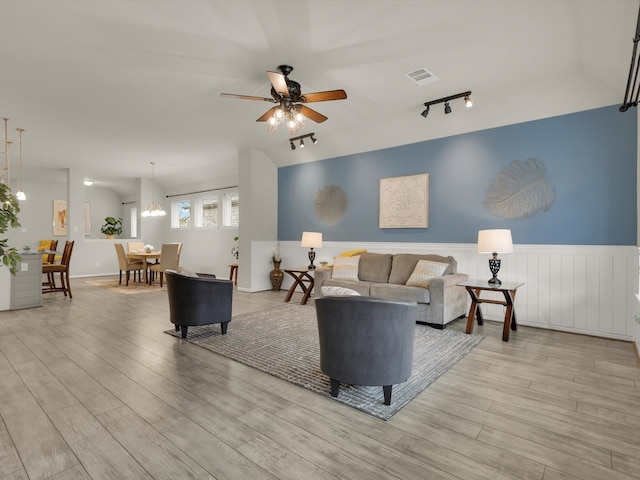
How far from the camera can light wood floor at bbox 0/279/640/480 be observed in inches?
63.8

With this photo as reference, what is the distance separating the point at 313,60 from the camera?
10.9 ft

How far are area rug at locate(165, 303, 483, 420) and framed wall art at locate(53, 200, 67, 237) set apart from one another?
8658 millimetres

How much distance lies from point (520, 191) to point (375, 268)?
2179 mm

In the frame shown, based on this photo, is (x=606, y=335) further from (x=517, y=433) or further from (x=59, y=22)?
(x=59, y=22)

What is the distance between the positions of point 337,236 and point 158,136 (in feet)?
12.0

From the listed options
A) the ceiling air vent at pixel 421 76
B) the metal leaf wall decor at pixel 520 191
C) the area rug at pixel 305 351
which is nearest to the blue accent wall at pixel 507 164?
the metal leaf wall decor at pixel 520 191

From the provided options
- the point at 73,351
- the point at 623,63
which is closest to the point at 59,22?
the point at 73,351

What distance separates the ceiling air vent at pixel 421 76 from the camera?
3.56 meters

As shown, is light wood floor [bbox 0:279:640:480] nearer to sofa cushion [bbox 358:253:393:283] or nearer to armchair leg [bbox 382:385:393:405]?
armchair leg [bbox 382:385:393:405]

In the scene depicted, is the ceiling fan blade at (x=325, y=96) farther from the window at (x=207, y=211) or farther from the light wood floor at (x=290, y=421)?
the window at (x=207, y=211)

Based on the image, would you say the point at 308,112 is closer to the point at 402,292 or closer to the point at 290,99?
the point at 290,99

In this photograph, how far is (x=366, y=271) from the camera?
512cm

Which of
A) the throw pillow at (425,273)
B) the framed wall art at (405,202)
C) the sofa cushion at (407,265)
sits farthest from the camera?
the framed wall art at (405,202)

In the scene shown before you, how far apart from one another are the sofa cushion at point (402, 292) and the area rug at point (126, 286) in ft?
15.7
